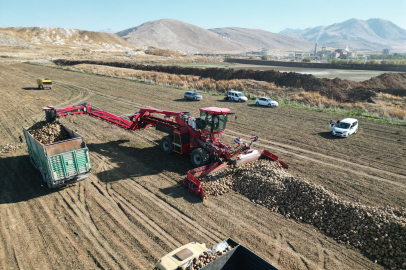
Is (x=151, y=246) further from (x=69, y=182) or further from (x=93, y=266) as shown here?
(x=69, y=182)

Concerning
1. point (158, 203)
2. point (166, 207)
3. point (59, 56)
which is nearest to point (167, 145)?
point (158, 203)

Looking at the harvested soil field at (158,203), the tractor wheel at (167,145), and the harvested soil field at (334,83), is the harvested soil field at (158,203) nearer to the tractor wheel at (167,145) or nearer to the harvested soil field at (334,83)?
the tractor wheel at (167,145)

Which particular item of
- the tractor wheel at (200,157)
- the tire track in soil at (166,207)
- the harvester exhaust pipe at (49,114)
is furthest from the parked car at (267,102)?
the harvester exhaust pipe at (49,114)

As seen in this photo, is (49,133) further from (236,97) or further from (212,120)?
(236,97)

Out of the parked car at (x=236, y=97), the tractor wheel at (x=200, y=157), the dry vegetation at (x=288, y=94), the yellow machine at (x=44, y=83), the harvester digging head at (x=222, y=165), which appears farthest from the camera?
the yellow machine at (x=44, y=83)

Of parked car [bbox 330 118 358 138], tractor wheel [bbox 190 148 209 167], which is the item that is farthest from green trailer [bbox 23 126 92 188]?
parked car [bbox 330 118 358 138]

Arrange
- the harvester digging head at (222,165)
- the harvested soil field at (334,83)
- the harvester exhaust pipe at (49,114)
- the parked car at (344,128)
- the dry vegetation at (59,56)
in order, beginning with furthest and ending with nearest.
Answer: the dry vegetation at (59,56) → the harvested soil field at (334,83) → the parked car at (344,128) → the harvester exhaust pipe at (49,114) → the harvester digging head at (222,165)

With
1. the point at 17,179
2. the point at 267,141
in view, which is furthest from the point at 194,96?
the point at 17,179

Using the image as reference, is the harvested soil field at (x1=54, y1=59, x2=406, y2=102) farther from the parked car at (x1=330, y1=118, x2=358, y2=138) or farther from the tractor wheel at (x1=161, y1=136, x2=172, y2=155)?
the tractor wheel at (x1=161, y1=136, x2=172, y2=155)
